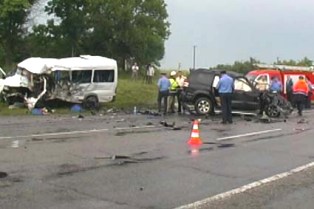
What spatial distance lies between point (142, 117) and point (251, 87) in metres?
4.81

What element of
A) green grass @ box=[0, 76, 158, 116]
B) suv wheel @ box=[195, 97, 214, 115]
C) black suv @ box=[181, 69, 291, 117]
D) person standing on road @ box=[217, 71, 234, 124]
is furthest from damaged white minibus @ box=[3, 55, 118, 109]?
person standing on road @ box=[217, 71, 234, 124]

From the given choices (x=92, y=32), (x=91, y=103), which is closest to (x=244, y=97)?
(x=91, y=103)

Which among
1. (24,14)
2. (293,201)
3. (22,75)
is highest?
(24,14)

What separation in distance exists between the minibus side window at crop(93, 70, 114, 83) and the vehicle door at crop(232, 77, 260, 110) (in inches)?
233

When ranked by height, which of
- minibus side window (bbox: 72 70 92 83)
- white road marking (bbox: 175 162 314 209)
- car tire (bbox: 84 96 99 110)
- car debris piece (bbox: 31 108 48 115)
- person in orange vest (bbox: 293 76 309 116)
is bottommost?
white road marking (bbox: 175 162 314 209)

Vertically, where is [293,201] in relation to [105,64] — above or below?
below

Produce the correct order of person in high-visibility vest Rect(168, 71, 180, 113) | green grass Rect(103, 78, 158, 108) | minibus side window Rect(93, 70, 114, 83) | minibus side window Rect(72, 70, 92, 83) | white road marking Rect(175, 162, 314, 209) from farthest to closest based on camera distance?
green grass Rect(103, 78, 158, 108), minibus side window Rect(93, 70, 114, 83), minibus side window Rect(72, 70, 92, 83), person in high-visibility vest Rect(168, 71, 180, 113), white road marking Rect(175, 162, 314, 209)

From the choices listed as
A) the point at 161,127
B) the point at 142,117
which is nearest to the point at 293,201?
the point at 161,127

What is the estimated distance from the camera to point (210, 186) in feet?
28.8

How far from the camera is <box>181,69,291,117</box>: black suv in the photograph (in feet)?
80.0

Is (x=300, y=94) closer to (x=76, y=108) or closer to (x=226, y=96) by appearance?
(x=226, y=96)

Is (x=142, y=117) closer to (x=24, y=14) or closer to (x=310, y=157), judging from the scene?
(x=310, y=157)

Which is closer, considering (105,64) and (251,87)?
(251,87)

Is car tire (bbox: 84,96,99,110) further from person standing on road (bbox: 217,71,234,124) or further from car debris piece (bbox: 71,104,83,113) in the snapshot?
person standing on road (bbox: 217,71,234,124)
